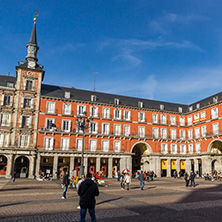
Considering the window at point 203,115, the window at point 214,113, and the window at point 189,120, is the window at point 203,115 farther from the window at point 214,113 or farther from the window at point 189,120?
the window at point 189,120

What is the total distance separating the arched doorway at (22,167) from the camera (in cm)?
4003

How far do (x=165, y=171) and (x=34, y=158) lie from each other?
1101 inches

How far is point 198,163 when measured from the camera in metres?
49.4

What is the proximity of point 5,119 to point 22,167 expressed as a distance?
29.0 feet

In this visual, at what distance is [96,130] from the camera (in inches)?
1791

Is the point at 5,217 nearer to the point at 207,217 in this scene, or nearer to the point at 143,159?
the point at 207,217

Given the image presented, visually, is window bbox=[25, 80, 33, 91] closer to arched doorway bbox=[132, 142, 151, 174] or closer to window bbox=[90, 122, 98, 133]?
window bbox=[90, 122, 98, 133]

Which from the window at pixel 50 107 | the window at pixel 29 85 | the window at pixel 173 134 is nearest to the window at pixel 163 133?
the window at pixel 173 134

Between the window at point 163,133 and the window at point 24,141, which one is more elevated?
the window at point 163,133

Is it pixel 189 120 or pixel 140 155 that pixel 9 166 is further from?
pixel 189 120

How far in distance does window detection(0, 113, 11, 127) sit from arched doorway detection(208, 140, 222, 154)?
37.8 m

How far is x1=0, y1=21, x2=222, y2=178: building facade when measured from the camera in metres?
40.2

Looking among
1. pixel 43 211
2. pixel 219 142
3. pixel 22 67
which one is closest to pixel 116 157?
pixel 219 142

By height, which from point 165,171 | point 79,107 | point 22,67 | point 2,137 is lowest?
point 165,171
